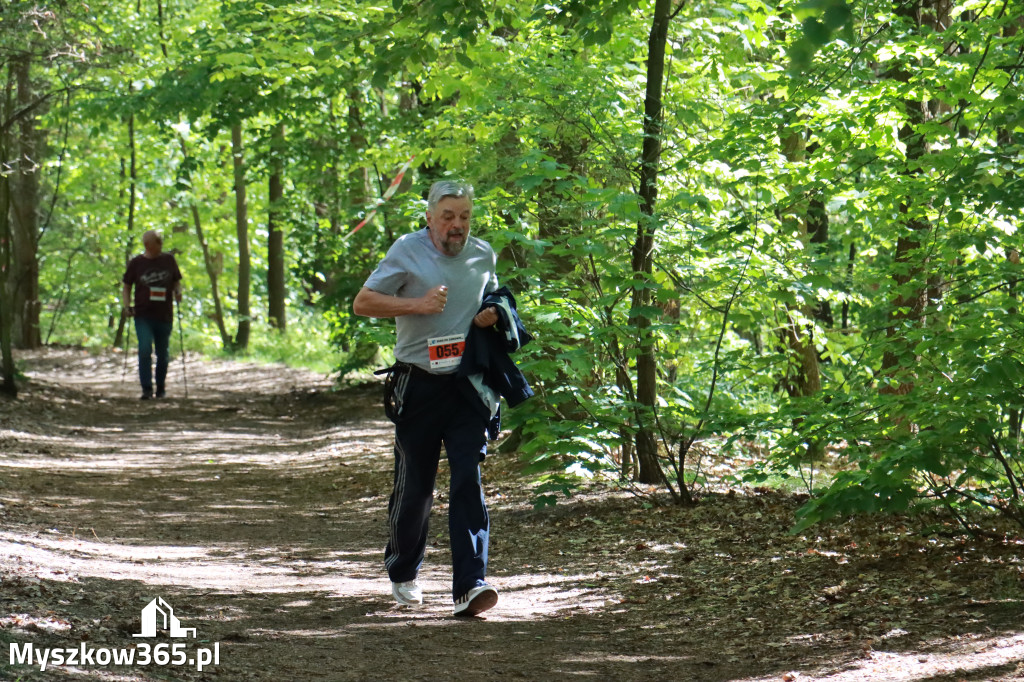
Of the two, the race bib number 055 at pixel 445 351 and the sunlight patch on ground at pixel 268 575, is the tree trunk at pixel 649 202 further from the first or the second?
the race bib number 055 at pixel 445 351

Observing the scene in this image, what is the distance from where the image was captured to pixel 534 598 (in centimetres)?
567

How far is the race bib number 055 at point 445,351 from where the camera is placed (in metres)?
5.07

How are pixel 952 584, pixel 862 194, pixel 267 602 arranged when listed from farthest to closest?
pixel 862 194 → pixel 267 602 → pixel 952 584

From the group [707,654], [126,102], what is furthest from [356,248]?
[707,654]

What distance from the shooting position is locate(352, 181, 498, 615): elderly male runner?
198 inches

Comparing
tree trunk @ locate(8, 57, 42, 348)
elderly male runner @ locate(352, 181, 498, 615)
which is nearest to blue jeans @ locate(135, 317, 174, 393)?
tree trunk @ locate(8, 57, 42, 348)

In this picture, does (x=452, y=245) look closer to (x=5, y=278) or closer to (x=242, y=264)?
(x=5, y=278)

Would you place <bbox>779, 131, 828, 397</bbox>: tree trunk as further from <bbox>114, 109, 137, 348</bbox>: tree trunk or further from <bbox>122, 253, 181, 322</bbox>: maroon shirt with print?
<bbox>114, 109, 137, 348</bbox>: tree trunk

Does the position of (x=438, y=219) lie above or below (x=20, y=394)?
above

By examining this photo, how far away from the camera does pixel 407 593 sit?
17.5ft

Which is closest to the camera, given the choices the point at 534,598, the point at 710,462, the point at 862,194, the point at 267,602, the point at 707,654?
the point at 707,654

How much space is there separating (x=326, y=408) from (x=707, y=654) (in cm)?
1073

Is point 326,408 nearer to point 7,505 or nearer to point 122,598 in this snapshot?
point 7,505

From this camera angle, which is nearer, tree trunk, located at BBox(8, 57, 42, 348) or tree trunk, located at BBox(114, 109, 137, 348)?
tree trunk, located at BBox(8, 57, 42, 348)
